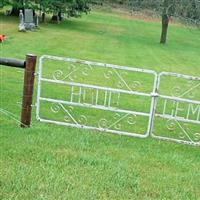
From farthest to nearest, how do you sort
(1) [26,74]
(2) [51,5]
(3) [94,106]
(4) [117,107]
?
(2) [51,5] < (4) [117,107] < (3) [94,106] < (1) [26,74]

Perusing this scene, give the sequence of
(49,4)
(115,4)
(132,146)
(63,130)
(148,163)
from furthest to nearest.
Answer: (115,4) < (49,4) < (63,130) < (132,146) < (148,163)

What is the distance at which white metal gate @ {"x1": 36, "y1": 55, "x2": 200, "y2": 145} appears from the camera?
756cm

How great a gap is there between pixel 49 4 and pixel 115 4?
24.1m

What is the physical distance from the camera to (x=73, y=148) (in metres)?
6.57

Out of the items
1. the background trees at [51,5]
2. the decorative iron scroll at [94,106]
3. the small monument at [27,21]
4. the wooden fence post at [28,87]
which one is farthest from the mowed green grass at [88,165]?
the background trees at [51,5]

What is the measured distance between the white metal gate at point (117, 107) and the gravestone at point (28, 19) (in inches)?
681

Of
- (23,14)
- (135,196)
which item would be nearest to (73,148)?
(135,196)

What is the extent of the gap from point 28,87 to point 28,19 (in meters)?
26.2

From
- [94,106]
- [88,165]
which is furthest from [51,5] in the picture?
[88,165]

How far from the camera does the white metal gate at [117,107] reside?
7.56 meters

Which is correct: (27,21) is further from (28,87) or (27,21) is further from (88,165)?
(88,165)

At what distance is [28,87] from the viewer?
7.26 meters

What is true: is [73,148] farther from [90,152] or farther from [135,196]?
[135,196]

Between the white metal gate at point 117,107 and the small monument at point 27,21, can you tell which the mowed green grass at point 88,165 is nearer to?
the white metal gate at point 117,107
